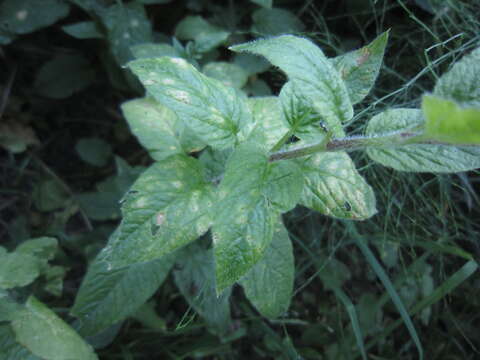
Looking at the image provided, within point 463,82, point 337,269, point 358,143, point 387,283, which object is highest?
point 463,82

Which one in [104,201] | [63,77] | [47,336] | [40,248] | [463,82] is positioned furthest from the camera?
[63,77]

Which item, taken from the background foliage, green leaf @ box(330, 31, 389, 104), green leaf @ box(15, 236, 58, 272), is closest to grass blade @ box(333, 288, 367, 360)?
the background foliage

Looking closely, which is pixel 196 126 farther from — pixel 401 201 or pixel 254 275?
pixel 401 201

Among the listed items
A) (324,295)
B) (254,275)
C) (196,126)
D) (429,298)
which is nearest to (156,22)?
(196,126)

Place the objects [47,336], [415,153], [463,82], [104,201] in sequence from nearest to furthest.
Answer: [463,82] < [415,153] < [47,336] < [104,201]

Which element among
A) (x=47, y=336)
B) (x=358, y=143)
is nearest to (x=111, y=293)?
(x=47, y=336)

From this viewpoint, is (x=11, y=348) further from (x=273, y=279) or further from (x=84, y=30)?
(x=84, y=30)

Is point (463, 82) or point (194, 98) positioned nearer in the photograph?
point (463, 82)

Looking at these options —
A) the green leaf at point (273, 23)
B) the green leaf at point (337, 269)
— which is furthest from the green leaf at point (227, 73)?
the green leaf at point (337, 269)
